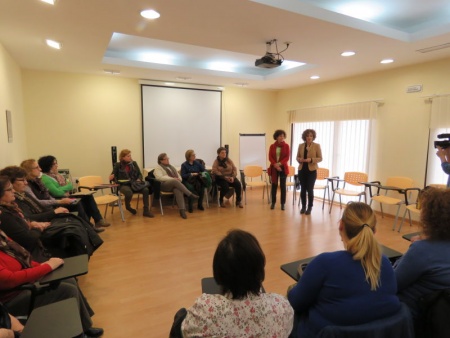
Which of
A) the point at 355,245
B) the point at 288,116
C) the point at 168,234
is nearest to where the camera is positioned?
the point at 355,245

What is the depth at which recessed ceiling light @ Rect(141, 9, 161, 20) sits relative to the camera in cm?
265

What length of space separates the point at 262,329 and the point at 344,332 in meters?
0.33

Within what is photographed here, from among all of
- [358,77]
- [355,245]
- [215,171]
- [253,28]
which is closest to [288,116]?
[358,77]

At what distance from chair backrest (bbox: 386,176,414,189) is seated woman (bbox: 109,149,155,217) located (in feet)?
13.4

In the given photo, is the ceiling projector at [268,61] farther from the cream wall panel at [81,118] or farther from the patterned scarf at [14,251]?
the cream wall panel at [81,118]

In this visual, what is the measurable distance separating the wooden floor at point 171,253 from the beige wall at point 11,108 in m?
1.60

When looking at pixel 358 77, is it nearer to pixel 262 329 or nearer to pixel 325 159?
pixel 325 159

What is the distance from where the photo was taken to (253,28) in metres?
3.08

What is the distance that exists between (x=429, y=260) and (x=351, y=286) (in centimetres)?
45

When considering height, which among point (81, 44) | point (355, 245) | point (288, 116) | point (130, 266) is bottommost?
point (130, 266)

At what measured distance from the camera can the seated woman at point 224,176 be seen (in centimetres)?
575

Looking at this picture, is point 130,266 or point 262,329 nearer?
point 262,329

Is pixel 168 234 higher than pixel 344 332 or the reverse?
the reverse

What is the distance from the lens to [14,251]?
67.9 inches
